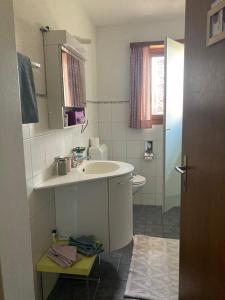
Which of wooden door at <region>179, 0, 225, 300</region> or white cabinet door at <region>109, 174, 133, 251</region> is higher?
wooden door at <region>179, 0, 225, 300</region>

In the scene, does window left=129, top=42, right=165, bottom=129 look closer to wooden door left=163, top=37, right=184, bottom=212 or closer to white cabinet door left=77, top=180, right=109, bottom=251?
wooden door left=163, top=37, right=184, bottom=212

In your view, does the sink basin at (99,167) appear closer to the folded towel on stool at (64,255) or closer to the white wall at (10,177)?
the folded towel on stool at (64,255)

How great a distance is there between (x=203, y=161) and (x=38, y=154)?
1.12 meters

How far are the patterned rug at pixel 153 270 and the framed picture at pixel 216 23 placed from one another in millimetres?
1701

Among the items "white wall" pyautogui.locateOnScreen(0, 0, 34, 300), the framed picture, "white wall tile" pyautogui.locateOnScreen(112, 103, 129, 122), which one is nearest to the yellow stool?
"white wall" pyautogui.locateOnScreen(0, 0, 34, 300)

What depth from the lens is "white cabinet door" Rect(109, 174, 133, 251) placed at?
2.01 meters

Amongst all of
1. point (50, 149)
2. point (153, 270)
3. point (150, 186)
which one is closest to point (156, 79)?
point (150, 186)

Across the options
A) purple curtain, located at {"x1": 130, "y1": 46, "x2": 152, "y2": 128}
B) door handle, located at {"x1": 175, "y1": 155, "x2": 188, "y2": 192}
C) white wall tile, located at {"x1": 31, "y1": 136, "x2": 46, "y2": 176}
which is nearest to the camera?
door handle, located at {"x1": 175, "y1": 155, "x2": 188, "y2": 192}

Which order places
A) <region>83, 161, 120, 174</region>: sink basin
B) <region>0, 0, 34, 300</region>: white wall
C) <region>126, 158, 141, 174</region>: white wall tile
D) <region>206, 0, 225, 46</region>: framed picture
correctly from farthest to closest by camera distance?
<region>126, 158, 141, 174</region>: white wall tile
<region>83, 161, 120, 174</region>: sink basin
<region>206, 0, 225, 46</region>: framed picture
<region>0, 0, 34, 300</region>: white wall

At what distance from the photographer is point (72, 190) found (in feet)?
6.47

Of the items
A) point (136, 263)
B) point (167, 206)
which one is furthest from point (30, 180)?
point (167, 206)

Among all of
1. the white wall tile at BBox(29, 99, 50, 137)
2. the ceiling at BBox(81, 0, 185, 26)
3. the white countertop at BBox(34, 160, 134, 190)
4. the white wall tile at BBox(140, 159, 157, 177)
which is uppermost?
the ceiling at BBox(81, 0, 185, 26)

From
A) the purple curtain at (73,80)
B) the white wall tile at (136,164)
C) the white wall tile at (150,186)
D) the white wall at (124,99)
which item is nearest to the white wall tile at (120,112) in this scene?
the white wall at (124,99)

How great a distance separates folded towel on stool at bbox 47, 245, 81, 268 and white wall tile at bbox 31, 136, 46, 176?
1.91 feet
